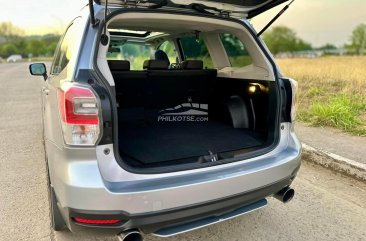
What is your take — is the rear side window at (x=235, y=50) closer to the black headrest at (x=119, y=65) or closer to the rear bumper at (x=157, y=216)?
the black headrest at (x=119, y=65)

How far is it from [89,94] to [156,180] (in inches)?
25.0

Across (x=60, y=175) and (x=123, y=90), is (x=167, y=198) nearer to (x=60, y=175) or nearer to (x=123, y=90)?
(x=60, y=175)

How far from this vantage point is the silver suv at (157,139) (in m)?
1.71

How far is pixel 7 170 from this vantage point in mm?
3807

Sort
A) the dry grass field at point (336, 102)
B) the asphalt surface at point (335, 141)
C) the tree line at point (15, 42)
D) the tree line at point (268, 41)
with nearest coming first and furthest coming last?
the asphalt surface at point (335, 141)
the dry grass field at point (336, 102)
the tree line at point (268, 41)
the tree line at point (15, 42)

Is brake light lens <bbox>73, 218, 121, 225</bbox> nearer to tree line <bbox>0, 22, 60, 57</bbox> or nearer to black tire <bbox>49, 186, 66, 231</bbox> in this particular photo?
black tire <bbox>49, 186, 66, 231</bbox>

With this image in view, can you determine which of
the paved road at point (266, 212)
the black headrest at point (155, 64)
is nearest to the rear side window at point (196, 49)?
the black headrest at point (155, 64)

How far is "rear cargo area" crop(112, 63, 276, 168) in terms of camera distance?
2400 millimetres

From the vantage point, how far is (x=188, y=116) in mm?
3658

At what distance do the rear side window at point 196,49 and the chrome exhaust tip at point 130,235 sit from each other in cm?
276

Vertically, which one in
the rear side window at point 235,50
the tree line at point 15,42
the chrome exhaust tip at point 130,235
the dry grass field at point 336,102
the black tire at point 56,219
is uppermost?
the rear side window at point 235,50

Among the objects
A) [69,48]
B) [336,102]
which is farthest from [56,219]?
[336,102]

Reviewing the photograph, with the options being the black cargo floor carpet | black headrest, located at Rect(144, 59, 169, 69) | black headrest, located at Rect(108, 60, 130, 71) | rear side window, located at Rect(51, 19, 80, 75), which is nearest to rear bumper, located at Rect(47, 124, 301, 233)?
the black cargo floor carpet

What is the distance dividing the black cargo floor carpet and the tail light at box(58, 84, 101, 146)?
1.70 feet
